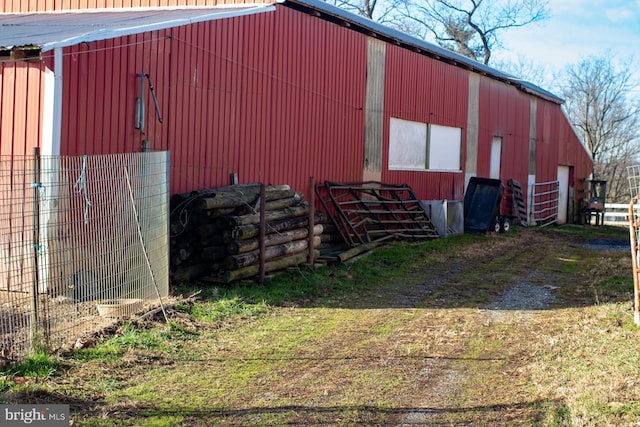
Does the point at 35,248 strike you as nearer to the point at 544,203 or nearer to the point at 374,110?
the point at 374,110

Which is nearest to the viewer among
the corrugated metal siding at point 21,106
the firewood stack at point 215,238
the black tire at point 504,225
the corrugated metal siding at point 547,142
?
the corrugated metal siding at point 21,106

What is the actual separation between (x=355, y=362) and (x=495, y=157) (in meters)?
19.2

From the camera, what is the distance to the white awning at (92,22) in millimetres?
9250

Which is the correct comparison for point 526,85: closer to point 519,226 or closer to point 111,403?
point 519,226

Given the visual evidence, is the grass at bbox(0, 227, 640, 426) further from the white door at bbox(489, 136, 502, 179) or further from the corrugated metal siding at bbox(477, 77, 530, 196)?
the white door at bbox(489, 136, 502, 179)

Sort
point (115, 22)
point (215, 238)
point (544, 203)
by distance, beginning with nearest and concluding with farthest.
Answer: point (215, 238)
point (115, 22)
point (544, 203)

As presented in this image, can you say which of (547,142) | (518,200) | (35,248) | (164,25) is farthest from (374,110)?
(547,142)

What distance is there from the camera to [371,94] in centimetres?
1741

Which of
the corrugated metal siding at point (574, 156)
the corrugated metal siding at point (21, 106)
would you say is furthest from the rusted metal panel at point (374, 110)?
the corrugated metal siding at point (574, 156)

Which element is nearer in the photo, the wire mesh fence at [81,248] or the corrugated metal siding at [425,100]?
the wire mesh fence at [81,248]

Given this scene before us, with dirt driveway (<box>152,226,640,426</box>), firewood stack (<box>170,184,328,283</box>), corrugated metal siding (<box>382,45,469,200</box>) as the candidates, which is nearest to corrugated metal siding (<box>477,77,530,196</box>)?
corrugated metal siding (<box>382,45,469,200</box>)

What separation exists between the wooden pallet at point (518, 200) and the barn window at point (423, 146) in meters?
4.33

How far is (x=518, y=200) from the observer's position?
1021 inches

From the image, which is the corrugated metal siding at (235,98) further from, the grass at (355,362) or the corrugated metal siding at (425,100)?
the grass at (355,362)
